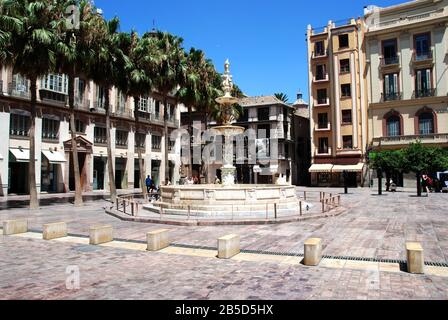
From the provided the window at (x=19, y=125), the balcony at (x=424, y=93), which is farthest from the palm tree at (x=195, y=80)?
the balcony at (x=424, y=93)

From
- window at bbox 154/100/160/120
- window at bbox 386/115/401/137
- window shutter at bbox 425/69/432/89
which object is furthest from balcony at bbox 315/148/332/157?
window at bbox 154/100/160/120

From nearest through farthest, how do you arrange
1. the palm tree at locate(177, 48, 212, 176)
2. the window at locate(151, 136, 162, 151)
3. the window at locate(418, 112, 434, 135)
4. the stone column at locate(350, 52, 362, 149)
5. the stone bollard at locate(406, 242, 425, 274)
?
the stone bollard at locate(406, 242, 425, 274) → the palm tree at locate(177, 48, 212, 176) → the window at locate(418, 112, 434, 135) → the stone column at locate(350, 52, 362, 149) → the window at locate(151, 136, 162, 151)

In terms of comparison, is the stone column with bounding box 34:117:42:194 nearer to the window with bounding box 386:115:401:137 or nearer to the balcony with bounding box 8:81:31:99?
the balcony with bounding box 8:81:31:99

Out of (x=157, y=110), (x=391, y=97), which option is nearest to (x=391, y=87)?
(x=391, y=97)

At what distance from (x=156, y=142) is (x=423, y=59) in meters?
34.7

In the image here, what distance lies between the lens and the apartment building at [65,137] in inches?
1328

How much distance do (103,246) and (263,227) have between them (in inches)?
227

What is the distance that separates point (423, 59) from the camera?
45.3 m

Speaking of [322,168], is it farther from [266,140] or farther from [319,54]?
[319,54]

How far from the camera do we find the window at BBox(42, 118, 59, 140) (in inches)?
1462

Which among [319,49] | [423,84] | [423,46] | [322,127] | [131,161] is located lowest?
[131,161]

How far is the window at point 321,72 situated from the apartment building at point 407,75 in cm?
556

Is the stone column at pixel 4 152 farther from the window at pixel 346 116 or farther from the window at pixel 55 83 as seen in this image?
the window at pixel 346 116
